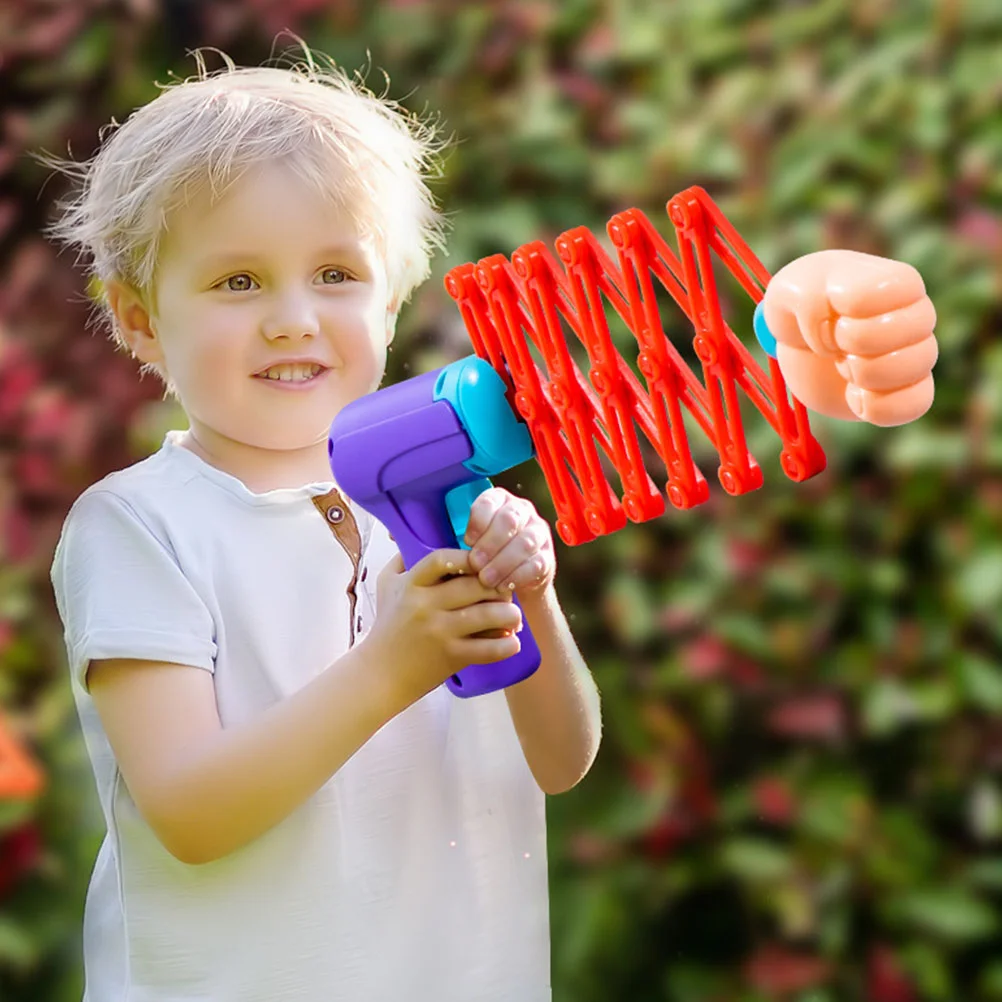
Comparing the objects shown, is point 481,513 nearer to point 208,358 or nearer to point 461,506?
point 461,506

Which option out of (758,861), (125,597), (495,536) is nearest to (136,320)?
(125,597)

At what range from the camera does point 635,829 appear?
5.37 feet

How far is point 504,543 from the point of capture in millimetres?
800

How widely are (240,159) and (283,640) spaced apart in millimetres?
272

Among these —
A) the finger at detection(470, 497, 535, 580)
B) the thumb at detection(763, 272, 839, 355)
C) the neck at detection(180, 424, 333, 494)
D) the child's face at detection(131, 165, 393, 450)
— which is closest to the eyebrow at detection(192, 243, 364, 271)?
the child's face at detection(131, 165, 393, 450)

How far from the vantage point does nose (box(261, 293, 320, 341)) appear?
34.7 inches

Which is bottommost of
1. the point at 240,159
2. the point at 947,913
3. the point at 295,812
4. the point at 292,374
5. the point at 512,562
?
the point at 947,913

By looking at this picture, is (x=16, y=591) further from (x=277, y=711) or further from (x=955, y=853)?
(x=955, y=853)

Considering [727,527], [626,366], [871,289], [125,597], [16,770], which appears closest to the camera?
[871,289]

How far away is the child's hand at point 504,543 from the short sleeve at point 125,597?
6.4 inches

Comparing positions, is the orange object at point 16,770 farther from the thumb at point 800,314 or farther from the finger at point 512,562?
the thumb at point 800,314

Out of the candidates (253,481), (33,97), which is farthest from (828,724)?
(33,97)

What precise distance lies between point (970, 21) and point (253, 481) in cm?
104

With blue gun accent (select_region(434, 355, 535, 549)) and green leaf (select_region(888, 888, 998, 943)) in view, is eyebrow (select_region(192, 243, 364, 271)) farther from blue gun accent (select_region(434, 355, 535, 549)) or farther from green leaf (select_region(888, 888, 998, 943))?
green leaf (select_region(888, 888, 998, 943))
